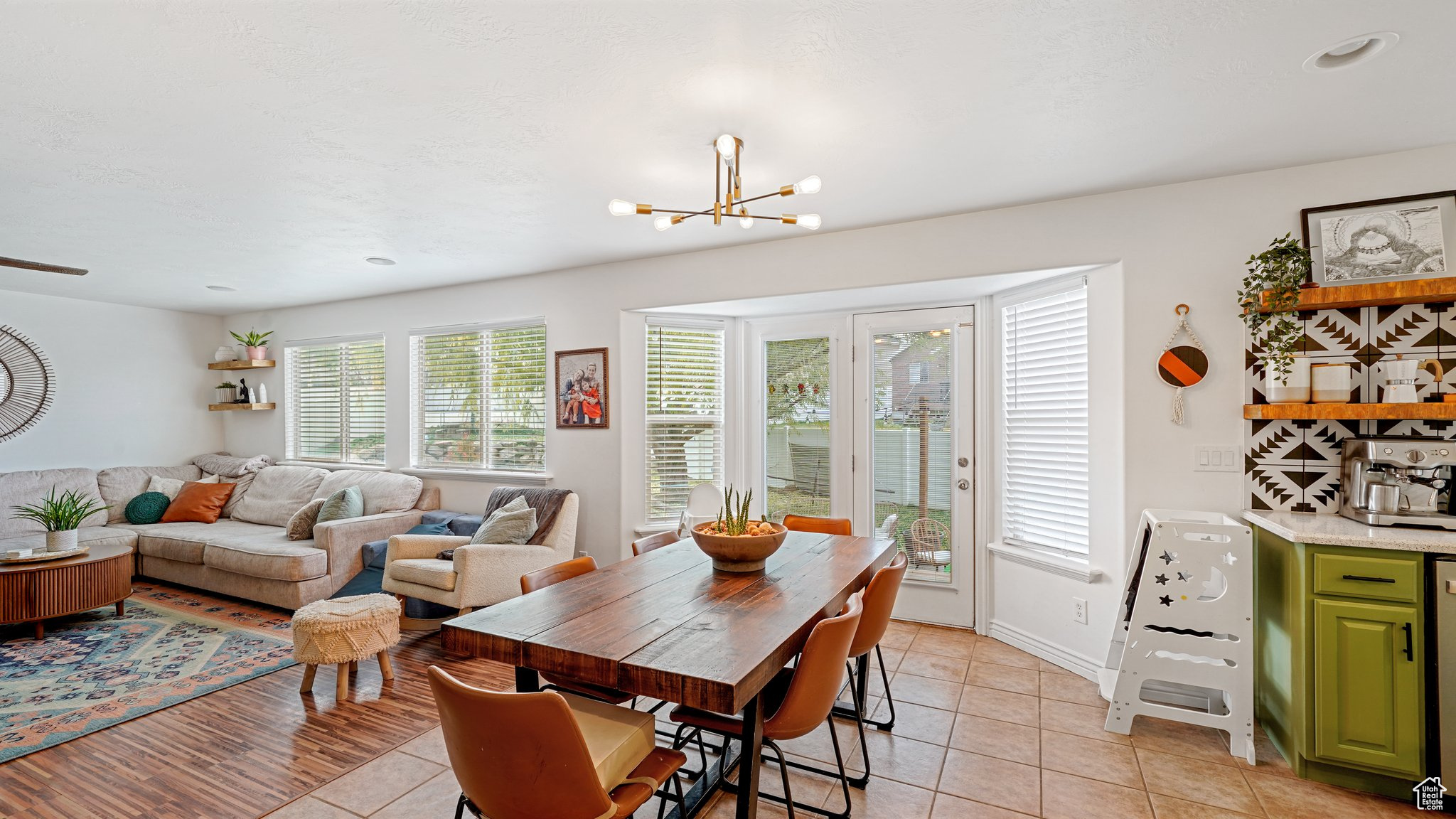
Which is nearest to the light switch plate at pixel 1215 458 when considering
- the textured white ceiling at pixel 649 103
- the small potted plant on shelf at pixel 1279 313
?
the small potted plant on shelf at pixel 1279 313

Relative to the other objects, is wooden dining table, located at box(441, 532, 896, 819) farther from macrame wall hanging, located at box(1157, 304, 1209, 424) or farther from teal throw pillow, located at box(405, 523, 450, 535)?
teal throw pillow, located at box(405, 523, 450, 535)

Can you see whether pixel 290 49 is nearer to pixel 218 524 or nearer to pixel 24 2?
pixel 24 2

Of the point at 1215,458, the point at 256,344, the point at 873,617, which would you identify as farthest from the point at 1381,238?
the point at 256,344

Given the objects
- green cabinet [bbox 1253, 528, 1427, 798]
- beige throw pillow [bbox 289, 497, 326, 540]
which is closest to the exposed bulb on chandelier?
green cabinet [bbox 1253, 528, 1427, 798]

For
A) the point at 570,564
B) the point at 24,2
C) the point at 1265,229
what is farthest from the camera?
the point at 1265,229

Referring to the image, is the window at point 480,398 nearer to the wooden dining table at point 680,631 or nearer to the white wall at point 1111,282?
the white wall at point 1111,282

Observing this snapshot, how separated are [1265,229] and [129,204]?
5.45 meters

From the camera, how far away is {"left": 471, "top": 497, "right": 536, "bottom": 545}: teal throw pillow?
161 inches

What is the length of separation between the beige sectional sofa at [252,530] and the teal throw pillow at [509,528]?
1137mm

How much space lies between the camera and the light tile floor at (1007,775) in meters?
2.21

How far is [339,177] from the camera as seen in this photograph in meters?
2.92

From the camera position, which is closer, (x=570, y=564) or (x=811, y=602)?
(x=811, y=602)

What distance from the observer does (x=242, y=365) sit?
6461mm

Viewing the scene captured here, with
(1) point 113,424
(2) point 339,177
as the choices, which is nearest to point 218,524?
(1) point 113,424
